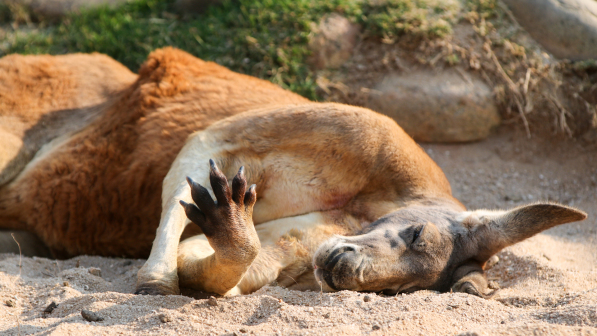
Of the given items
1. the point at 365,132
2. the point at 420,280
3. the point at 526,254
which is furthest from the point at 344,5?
the point at 420,280

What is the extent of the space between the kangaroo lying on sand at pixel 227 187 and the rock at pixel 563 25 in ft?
10.7

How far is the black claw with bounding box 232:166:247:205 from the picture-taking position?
2.61 meters

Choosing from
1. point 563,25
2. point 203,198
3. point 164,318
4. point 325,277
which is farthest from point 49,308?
point 563,25

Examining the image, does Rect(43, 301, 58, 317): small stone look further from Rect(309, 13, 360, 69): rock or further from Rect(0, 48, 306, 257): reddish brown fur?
Rect(309, 13, 360, 69): rock

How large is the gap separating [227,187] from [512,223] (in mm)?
1752

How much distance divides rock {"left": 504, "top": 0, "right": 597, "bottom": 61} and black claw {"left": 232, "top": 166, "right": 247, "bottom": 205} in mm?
4824

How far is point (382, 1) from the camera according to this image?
6.21 meters

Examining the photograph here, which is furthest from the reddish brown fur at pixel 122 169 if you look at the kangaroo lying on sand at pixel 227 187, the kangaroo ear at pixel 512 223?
the kangaroo ear at pixel 512 223

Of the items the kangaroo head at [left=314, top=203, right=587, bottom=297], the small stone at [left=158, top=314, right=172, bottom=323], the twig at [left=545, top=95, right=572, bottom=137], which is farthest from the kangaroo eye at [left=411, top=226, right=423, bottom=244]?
the twig at [left=545, top=95, right=572, bottom=137]

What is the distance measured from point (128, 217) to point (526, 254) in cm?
304

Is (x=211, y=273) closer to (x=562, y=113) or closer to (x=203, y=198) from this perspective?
(x=203, y=198)

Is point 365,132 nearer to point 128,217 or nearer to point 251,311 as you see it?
point 251,311

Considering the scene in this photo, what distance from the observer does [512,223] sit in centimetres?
314

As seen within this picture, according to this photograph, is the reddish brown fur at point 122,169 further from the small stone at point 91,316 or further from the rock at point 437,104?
the rock at point 437,104
